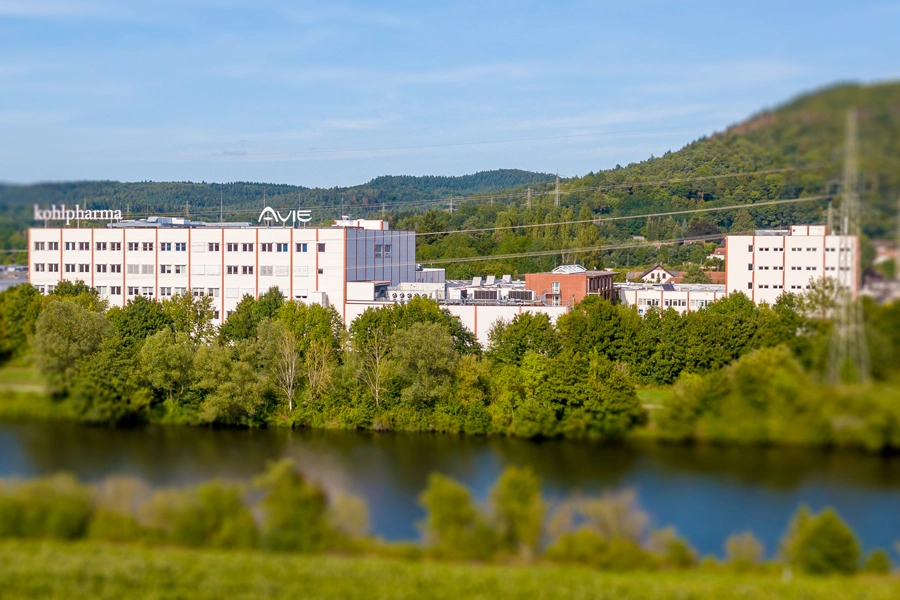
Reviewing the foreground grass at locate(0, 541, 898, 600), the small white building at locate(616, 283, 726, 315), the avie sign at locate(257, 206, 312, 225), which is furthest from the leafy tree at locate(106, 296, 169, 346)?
the small white building at locate(616, 283, 726, 315)

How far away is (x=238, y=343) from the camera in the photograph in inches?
485

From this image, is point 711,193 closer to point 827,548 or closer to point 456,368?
point 456,368

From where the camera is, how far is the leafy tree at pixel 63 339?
7.04 meters

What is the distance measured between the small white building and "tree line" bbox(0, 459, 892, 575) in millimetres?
13226

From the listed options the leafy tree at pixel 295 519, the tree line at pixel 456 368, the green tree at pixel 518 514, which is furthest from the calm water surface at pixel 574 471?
the leafy tree at pixel 295 519

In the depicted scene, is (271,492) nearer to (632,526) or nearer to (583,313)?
(632,526)

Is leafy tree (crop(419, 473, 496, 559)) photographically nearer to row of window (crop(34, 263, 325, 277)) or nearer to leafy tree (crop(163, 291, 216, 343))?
leafy tree (crop(163, 291, 216, 343))

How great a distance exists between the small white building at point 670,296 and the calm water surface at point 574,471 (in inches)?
394

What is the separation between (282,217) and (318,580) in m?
13.6

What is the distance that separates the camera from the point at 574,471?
9.05m

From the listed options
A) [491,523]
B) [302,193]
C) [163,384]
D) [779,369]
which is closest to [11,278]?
[163,384]

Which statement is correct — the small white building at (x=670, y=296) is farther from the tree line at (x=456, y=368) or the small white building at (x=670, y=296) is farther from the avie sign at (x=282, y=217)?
the avie sign at (x=282, y=217)

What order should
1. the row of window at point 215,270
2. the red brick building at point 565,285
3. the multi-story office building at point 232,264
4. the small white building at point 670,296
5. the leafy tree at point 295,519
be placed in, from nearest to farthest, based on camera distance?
the leafy tree at point 295,519 → the multi-story office building at point 232,264 → the row of window at point 215,270 → the red brick building at point 565,285 → the small white building at point 670,296

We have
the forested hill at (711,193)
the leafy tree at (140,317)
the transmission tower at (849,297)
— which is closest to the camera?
the transmission tower at (849,297)
